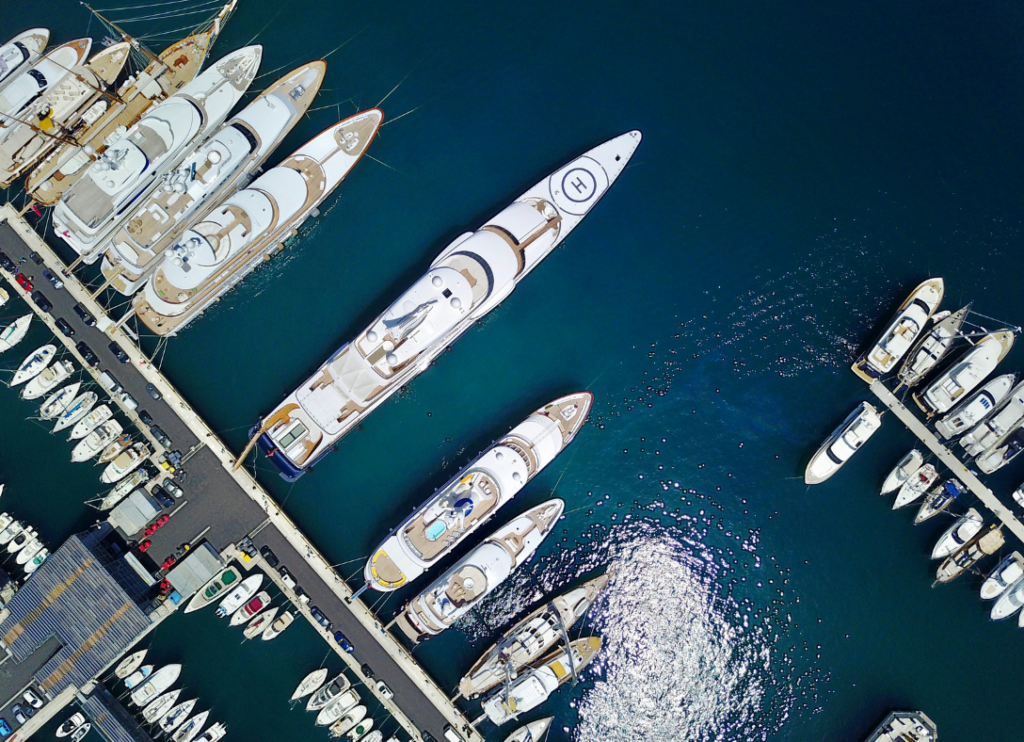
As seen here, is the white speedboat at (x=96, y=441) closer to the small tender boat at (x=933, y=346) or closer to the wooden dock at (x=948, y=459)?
the wooden dock at (x=948, y=459)

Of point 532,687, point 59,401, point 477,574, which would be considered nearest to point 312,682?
point 477,574

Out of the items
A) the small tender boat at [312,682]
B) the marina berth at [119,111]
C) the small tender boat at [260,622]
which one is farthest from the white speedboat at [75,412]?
the small tender boat at [312,682]

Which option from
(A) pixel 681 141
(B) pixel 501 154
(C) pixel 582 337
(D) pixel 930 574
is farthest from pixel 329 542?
(D) pixel 930 574

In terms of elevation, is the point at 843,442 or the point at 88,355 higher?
the point at 88,355

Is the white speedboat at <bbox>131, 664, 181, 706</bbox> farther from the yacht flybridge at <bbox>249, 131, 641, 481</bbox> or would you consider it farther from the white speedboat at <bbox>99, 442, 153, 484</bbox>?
the yacht flybridge at <bbox>249, 131, 641, 481</bbox>

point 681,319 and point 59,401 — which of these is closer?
point 59,401

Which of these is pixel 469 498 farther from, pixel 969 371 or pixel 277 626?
pixel 969 371
